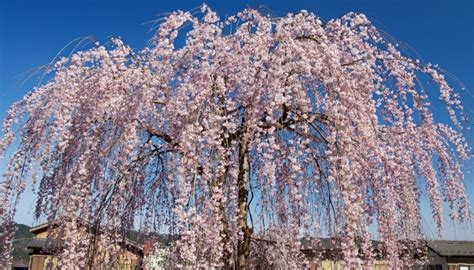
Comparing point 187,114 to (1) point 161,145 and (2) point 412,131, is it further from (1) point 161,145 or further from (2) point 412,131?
(2) point 412,131

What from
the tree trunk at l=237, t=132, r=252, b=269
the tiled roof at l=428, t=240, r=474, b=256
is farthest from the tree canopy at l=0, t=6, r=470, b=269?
the tiled roof at l=428, t=240, r=474, b=256

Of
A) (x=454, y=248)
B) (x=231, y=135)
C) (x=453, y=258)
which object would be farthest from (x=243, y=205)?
(x=454, y=248)

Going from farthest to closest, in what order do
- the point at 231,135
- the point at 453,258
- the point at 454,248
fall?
1. the point at 454,248
2. the point at 453,258
3. the point at 231,135

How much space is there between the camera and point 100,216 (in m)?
4.77

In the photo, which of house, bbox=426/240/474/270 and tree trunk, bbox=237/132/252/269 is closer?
tree trunk, bbox=237/132/252/269

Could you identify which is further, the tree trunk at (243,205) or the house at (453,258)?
the house at (453,258)

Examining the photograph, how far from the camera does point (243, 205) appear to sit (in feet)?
16.9

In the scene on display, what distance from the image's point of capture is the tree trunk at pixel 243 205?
510 cm

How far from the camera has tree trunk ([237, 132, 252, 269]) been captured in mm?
5098

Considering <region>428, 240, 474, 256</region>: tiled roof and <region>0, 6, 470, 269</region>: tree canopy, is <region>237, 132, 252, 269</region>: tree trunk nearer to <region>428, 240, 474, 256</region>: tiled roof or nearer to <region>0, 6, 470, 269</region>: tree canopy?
<region>0, 6, 470, 269</region>: tree canopy

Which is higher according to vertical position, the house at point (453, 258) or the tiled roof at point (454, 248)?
the tiled roof at point (454, 248)

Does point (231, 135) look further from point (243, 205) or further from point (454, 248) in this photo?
point (454, 248)

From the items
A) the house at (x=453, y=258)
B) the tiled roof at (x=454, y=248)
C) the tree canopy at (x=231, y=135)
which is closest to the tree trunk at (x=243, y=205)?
the tree canopy at (x=231, y=135)

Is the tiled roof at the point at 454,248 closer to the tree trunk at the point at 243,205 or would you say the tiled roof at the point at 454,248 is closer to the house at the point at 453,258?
the house at the point at 453,258
